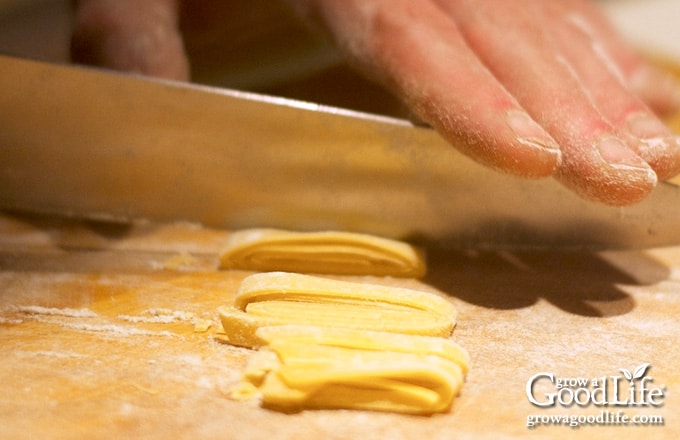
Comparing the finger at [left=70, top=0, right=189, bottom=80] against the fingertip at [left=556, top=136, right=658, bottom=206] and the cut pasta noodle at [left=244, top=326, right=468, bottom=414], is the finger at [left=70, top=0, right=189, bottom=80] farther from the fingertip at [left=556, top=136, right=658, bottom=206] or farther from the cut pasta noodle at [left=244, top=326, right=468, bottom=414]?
the fingertip at [left=556, top=136, right=658, bottom=206]

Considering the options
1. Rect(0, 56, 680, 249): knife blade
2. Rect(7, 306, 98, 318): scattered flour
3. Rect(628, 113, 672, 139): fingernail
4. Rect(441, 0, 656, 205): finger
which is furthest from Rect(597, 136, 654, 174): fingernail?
Rect(7, 306, 98, 318): scattered flour

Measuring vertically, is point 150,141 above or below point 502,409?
above

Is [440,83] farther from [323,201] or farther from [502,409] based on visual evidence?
[502,409]

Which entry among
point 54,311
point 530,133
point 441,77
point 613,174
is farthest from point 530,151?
point 54,311

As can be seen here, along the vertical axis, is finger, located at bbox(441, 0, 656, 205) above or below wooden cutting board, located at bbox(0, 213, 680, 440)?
above

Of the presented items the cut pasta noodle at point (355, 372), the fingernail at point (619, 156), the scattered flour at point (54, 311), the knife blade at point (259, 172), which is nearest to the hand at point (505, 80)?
the fingernail at point (619, 156)

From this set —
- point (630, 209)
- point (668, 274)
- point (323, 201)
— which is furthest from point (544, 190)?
point (323, 201)

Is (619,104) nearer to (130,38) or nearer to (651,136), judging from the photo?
(651,136)

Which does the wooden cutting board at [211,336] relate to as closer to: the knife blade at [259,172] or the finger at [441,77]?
the knife blade at [259,172]
